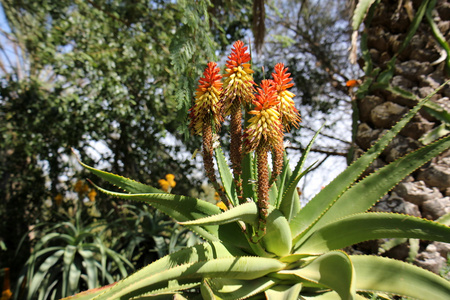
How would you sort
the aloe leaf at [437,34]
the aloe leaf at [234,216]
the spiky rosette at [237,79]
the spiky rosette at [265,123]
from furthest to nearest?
1. the aloe leaf at [437,34]
2. the spiky rosette at [237,79]
3. the spiky rosette at [265,123]
4. the aloe leaf at [234,216]

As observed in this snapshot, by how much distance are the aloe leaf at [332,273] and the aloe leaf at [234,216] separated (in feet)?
0.86

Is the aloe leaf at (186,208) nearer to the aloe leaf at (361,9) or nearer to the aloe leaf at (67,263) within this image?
the aloe leaf at (361,9)

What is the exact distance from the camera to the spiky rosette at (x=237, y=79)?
1.51 m

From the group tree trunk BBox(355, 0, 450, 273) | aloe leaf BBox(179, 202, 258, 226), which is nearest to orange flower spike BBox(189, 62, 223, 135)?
aloe leaf BBox(179, 202, 258, 226)

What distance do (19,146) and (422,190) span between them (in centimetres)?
602

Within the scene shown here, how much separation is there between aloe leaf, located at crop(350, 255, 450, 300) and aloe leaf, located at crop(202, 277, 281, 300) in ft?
1.14

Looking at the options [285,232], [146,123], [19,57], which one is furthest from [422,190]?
[19,57]

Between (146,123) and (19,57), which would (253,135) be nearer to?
(146,123)

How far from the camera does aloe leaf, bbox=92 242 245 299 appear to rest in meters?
1.32

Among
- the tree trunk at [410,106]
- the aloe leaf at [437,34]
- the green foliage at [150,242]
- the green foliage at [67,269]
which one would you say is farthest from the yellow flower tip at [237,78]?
the green foliage at [67,269]

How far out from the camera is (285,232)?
1.41 meters

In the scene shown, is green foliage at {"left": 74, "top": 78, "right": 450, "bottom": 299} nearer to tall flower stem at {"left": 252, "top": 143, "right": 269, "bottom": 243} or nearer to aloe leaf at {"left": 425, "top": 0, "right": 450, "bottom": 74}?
tall flower stem at {"left": 252, "top": 143, "right": 269, "bottom": 243}

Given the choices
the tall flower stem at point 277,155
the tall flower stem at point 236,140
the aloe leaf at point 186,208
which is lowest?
the aloe leaf at point 186,208

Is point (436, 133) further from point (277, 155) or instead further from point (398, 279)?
point (277, 155)
